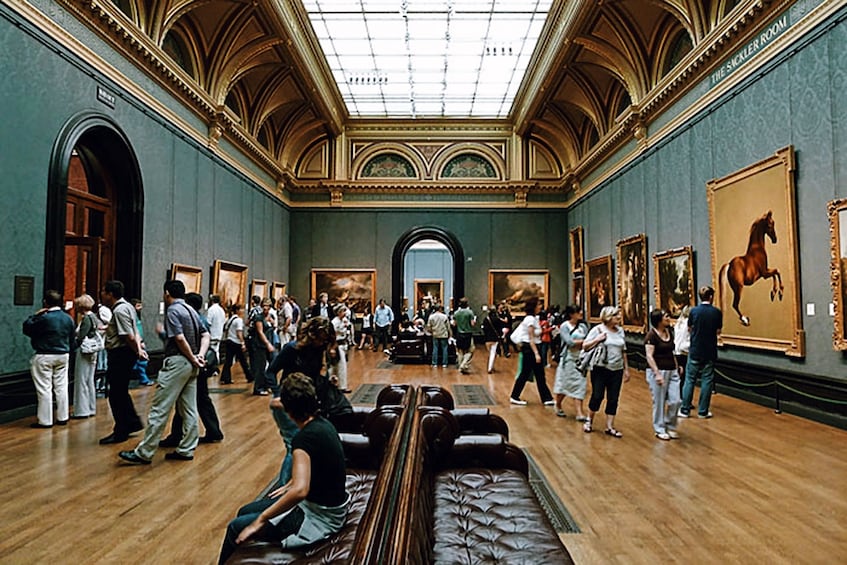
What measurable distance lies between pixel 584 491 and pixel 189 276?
1058 cm

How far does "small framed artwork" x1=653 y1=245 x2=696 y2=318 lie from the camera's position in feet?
37.8

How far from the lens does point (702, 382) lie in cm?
814

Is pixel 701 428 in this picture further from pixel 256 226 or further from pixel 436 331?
pixel 256 226

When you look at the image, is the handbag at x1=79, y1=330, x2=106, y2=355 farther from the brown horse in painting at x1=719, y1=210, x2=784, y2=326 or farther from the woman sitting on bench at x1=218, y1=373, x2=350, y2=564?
Answer: the brown horse in painting at x1=719, y1=210, x2=784, y2=326

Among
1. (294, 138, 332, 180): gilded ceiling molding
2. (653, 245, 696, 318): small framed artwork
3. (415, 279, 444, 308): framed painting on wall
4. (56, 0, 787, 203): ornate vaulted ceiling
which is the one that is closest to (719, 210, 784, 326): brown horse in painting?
(653, 245, 696, 318): small framed artwork

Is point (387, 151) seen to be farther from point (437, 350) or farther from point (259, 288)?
point (437, 350)

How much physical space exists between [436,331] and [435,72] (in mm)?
8623

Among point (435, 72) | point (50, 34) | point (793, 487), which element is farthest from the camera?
point (435, 72)

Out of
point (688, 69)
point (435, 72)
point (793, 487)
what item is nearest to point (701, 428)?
point (793, 487)

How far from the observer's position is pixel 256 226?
18.0 metres

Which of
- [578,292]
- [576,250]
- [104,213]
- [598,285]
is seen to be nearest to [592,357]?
[104,213]

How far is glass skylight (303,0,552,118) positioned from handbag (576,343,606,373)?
10111 mm

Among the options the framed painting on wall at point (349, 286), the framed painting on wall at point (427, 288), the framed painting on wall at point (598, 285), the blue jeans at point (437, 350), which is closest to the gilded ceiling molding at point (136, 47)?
the blue jeans at point (437, 350)

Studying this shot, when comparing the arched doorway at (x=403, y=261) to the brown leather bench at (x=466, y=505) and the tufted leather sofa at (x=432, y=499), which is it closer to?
the tufted leather sofa at (x=432, y=499)
